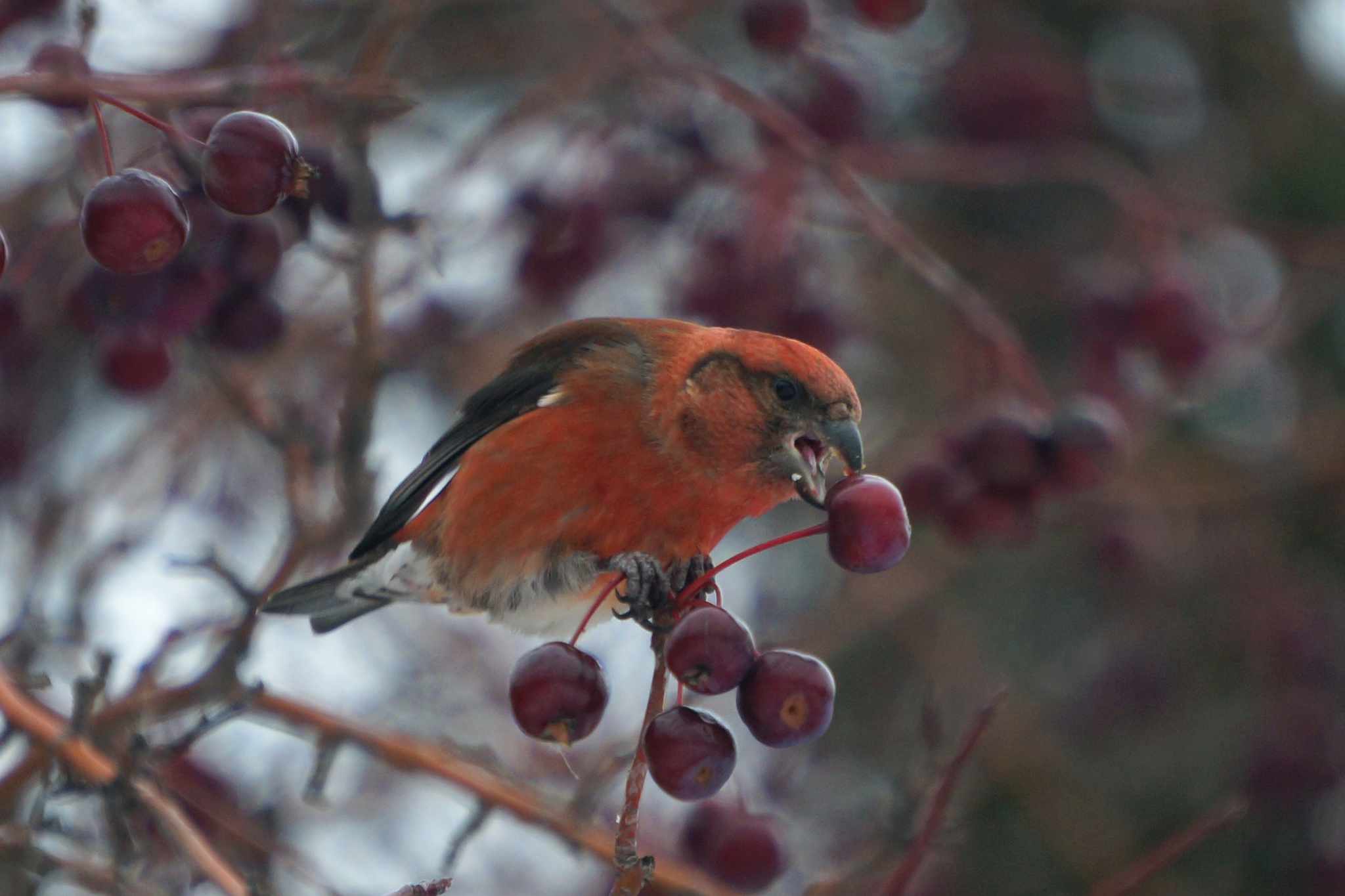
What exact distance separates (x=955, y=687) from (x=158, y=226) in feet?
11.3

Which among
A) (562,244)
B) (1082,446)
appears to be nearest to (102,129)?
(562,244)

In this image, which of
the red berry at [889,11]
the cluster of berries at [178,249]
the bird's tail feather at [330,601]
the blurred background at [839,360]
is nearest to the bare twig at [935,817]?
the blurred background at [839,360]

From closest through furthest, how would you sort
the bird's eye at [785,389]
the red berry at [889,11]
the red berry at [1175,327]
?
the bird's eye at [785,389] < the red berry at [889,11] < the red berry at [1175,327]

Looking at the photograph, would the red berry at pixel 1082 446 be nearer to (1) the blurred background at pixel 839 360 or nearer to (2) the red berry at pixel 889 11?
(1) the blurred background at pixel 839 360

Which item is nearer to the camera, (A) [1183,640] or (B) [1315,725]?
(B) [1315,725]

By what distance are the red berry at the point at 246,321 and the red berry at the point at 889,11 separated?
1531 mm

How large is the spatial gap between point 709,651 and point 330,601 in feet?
5.09

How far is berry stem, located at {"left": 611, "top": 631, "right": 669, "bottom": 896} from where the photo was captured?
156cm

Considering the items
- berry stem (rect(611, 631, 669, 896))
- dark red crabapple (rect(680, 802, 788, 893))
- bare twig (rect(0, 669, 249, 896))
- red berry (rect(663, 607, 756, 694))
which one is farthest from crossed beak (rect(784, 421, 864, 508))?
bare twig (rect(0, 669, 249, 896))

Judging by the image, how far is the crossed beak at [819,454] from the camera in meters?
2.27

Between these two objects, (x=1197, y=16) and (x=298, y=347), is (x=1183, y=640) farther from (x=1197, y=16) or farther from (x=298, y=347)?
(x=298, y=347)

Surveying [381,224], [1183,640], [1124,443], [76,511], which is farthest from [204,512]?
[1183,640]

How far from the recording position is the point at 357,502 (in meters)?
2.46

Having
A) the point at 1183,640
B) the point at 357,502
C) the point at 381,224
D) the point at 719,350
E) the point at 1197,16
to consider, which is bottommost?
the point at 357,502
